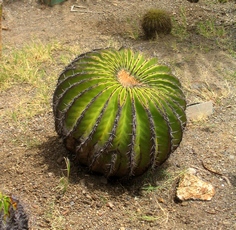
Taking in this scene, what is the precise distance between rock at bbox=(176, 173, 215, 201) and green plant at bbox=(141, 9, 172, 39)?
2.76 m

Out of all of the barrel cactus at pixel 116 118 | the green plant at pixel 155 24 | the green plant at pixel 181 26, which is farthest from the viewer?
the green plant at pixel 181 26

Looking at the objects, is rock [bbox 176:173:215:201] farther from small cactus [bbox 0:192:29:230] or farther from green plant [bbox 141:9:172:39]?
green plant [bbox 141:9:172:39]

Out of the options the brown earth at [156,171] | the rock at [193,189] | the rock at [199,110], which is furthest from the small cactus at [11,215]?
the rock at [199,110]

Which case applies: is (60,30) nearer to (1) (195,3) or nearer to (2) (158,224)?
(1) (195,3)

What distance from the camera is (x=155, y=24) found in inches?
225

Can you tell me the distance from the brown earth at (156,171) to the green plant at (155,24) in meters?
0.12

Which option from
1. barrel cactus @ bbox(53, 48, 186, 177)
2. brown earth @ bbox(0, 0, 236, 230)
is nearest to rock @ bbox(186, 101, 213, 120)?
brown earth @ bbox(0, 0, 236, 230)

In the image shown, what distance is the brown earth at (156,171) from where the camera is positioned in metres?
3.09

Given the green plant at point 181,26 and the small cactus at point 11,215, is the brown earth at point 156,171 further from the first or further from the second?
the small cactus at point 11,215

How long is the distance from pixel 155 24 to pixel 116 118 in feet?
9.68

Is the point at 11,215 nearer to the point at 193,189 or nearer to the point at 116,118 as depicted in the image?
the point at 116,118

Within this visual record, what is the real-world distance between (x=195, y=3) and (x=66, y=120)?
4.31 m

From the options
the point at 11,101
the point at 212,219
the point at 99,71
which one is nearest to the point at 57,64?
the point at 11,101

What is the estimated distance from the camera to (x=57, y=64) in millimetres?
5160
